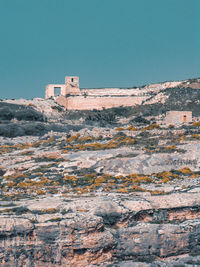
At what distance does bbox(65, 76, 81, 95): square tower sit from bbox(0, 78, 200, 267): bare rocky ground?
4619 centimetres

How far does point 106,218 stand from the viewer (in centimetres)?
1691

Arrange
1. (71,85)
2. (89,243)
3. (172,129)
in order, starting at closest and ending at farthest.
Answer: (89,243)
(172,129)
(71,85)

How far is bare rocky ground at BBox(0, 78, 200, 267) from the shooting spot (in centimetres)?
1577

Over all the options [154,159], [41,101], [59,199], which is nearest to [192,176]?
[154,159]

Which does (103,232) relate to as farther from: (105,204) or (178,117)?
(178,117)

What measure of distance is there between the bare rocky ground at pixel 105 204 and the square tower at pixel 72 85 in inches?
1819

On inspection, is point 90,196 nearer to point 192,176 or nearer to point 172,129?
point 192,176

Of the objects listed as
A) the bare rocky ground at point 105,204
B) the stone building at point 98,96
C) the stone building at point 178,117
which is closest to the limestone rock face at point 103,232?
the bare rocky ground at point 105,204

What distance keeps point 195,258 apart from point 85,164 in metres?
9.82

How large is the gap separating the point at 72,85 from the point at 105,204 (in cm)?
5986

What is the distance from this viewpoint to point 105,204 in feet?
56.5

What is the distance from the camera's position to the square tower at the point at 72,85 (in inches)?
2985

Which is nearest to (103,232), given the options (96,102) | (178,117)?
(178,117)

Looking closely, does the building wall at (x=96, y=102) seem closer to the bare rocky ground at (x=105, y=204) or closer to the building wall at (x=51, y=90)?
the building wall at (x=51, y=90)
